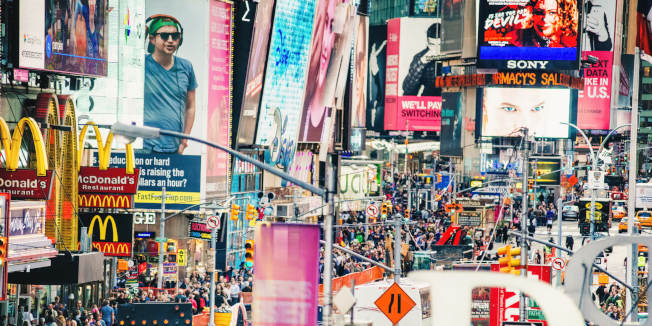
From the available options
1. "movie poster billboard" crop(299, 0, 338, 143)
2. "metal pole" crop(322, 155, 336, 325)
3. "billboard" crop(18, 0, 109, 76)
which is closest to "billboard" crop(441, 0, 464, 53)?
"movie poster billboard" crop(299, 0, 338, 143)

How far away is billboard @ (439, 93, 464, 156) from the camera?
4469 inches

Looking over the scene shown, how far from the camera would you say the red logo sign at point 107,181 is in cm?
3866

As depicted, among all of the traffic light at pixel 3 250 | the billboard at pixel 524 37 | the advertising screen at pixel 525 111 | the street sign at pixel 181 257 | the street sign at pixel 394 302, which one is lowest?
the street sign at pixel 181 257

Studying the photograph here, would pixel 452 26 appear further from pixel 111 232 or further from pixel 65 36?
pixel 111 232

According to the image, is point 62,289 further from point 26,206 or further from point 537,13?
point 537,13

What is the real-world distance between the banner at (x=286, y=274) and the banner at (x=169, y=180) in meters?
36.6

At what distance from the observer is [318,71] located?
246 feet

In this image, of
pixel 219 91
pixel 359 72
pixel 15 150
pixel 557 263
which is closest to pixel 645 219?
pixel 557 263

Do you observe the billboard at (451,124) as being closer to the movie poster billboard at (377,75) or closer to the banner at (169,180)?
the movie poster billboard at (377,75)

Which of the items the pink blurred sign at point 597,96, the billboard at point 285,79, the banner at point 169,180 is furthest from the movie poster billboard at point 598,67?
the banner at point 169,180

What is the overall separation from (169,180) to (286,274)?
123 feet

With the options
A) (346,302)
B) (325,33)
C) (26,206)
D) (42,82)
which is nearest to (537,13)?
(325,33)

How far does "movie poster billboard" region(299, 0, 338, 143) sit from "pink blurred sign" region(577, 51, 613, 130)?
4283 centimetres

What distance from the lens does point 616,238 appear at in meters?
12.4
